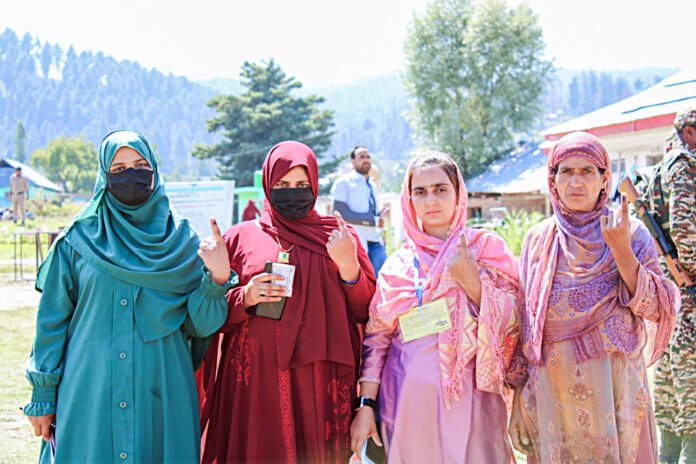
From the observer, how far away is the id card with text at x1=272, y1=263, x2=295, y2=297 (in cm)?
228

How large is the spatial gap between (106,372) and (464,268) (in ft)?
4.11

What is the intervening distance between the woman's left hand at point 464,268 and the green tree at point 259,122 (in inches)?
1464

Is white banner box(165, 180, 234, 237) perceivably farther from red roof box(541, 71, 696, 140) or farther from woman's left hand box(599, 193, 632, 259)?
woman's left hand box(599, 193, 632, 259)

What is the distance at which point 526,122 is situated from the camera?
113 ft

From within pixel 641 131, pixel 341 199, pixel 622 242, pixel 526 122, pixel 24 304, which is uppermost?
pixel 526 122

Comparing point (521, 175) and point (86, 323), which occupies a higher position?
point (521, 175)

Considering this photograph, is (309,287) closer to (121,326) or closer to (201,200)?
(121,326)

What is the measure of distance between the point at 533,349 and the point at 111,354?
1428 millimetres

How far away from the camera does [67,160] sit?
69438 millimetres

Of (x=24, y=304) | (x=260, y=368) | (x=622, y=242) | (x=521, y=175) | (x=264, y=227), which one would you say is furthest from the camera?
(x=521, y=175)

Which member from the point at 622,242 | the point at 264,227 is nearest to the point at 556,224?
the point at 622,242

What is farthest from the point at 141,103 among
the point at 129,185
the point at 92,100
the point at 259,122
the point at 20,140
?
the point at 129,185

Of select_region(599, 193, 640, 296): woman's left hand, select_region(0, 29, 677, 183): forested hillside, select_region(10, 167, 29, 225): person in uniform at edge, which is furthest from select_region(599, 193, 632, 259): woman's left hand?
select_region(0, 29, 677, 183): forested hillside

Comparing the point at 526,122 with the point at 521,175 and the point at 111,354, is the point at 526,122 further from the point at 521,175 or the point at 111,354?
the point at 111,354
